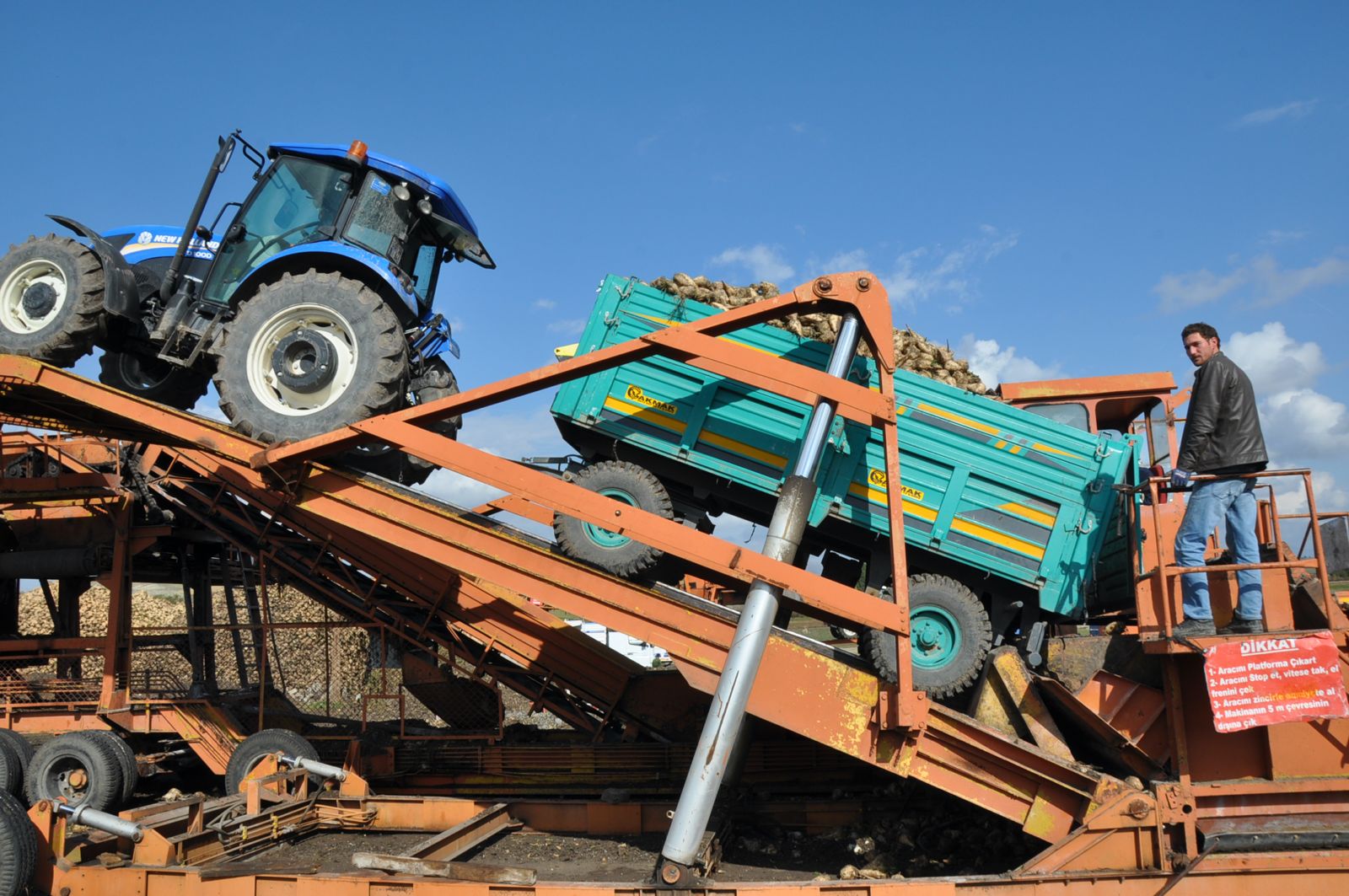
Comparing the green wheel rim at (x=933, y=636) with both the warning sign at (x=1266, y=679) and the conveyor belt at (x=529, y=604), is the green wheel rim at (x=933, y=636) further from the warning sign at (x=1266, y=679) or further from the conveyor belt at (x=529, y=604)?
the warning sign at (x=1266, y=679)

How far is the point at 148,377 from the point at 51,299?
3.78 ft

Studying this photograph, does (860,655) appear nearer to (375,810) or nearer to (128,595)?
(375,810)

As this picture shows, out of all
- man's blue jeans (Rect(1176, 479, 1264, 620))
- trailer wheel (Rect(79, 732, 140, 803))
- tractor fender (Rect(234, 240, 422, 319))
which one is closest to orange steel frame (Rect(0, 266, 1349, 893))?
man's blue jeans (Rect(1176, 479, 1264, 620))

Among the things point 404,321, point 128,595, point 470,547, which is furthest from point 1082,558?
point 128,595

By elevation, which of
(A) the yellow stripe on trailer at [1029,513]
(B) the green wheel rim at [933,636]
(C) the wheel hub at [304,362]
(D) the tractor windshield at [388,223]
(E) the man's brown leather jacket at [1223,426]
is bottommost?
(B) the green wheel rim at [933,636]

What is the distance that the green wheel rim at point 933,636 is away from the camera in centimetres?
645

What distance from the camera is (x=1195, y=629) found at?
18.6ft

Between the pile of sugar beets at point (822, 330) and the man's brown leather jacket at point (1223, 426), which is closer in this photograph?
the man's brown leather jacket at point (1223, 426)

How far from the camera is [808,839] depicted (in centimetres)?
726

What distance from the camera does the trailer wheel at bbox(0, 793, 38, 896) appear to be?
581 centimetres

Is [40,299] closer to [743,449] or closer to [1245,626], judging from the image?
[743,449]

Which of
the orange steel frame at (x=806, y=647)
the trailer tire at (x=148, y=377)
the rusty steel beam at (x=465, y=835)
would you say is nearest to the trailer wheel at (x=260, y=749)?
the rusty steel beam at (x=465, y=835)

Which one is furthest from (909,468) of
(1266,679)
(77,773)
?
(77,773)

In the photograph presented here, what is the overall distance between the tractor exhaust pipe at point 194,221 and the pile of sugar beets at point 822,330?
332 cm
